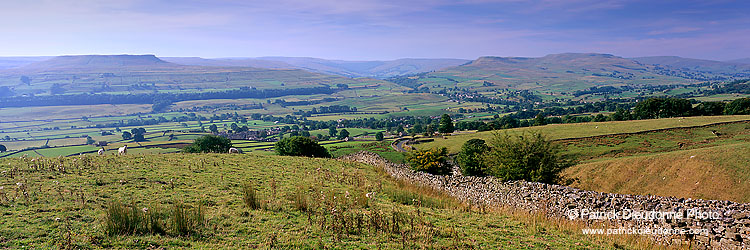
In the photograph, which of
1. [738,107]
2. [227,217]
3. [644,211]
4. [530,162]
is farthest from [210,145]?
[738,107]

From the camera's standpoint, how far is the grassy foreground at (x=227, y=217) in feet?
25.9

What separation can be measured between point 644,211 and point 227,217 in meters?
11.6

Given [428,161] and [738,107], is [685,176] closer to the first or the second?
[428,161]

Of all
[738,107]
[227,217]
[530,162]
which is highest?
[227,217]

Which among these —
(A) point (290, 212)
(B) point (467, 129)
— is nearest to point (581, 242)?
(A) point (290, 212)

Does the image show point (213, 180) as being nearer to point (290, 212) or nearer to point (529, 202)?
point (290, 212)

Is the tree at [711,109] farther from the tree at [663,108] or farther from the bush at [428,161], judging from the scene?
the bush at [428,161]

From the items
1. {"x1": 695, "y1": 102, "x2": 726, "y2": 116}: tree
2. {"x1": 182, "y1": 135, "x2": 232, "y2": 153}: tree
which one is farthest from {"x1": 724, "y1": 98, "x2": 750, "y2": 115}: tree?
{"x1": 182, "y1": 135, "x2": 232, "y2": 153}: tree

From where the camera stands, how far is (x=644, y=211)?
10664 mm

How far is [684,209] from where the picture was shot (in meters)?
10.1

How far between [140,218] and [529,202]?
493 inches

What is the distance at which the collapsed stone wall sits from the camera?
8.95 m

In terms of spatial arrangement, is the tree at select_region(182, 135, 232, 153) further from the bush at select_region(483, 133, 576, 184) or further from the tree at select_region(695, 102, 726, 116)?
the tree at select_region(695, 102, 726, 116)

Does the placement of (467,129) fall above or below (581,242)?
below
